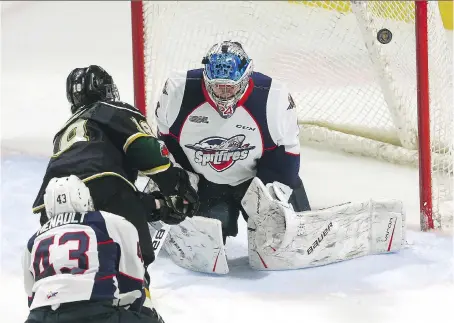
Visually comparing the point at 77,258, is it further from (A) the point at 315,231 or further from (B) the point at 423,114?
(B) the point at 423,114

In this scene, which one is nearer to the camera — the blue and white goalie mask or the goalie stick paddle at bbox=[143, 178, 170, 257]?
the blue and white goalie mask

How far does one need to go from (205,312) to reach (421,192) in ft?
3.51

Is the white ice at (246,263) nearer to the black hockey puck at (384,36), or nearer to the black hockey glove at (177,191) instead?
the black hockey glove at (177,191)

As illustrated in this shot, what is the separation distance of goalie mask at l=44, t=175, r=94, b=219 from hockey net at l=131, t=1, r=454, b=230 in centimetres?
164

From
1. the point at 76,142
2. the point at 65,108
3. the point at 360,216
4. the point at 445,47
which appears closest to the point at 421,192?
the point at 360,216

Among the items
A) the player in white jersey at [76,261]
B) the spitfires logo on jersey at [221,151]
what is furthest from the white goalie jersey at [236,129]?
the player in white jersey at [76,261]

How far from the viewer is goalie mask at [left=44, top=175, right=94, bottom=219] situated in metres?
1.79

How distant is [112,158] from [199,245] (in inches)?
29.7

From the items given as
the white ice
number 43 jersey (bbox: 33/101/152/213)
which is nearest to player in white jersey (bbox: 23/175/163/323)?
number 43 jersey (bbox: 33/101/152/213)

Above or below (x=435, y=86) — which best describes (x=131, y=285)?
below

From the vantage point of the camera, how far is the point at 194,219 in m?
2.75

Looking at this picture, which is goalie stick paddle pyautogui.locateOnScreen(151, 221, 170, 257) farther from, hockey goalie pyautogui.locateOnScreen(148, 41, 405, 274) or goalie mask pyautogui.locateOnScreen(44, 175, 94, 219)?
goalie mask pyautogui.locateOnScreen(44, 175, 94, 219)

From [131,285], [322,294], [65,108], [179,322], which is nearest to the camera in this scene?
[131,285]

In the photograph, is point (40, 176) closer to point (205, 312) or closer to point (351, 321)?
point (205, 312)
